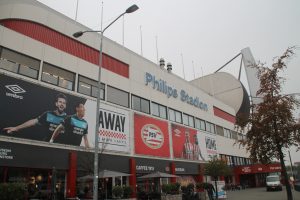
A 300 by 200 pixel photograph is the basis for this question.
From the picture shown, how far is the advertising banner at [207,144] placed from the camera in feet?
149

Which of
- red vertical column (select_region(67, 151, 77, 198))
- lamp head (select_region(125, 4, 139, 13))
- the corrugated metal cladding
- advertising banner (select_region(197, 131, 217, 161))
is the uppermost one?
the corrugated metal cladding

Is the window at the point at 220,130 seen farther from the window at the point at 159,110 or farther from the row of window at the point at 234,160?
the window at the point at 159,110

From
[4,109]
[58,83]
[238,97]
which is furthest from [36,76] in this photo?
[238,97]

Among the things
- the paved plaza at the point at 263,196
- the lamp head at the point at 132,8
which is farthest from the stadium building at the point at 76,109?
the lamp head at the point at 132,8

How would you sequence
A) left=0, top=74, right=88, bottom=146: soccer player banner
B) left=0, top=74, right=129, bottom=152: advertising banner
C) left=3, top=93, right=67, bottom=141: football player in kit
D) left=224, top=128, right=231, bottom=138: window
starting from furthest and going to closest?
left=224, top=128, right=231, bottom=138: window < left=3, top=93, right=67, bottom=141: football player in kit < left=0, top=74, right=129, bottom=152: advertising banner < left=0, top=74, right=88, bottom=146: soccer player banner

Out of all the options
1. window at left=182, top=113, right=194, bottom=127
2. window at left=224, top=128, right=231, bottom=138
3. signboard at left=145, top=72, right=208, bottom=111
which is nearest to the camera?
signboard at left=145, top=72, right=208, bottom=111

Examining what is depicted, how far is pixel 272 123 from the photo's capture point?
21578 mm

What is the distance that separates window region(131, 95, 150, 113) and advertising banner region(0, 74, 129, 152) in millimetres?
3713

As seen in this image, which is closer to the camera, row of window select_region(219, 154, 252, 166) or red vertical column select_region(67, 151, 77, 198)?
red vertical column select_region(67, 151, 77, 198)

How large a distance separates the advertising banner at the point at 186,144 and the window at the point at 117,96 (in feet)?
32.0

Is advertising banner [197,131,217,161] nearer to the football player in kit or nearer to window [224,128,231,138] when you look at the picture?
window [224,128,231,138]

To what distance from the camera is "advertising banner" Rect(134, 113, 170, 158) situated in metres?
32.6

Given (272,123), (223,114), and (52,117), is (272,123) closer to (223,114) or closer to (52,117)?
(52,117)

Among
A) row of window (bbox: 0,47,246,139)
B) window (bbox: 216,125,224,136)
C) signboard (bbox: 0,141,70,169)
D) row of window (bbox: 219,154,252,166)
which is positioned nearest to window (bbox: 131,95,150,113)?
row of window (bbox: 0,47,246,139)
